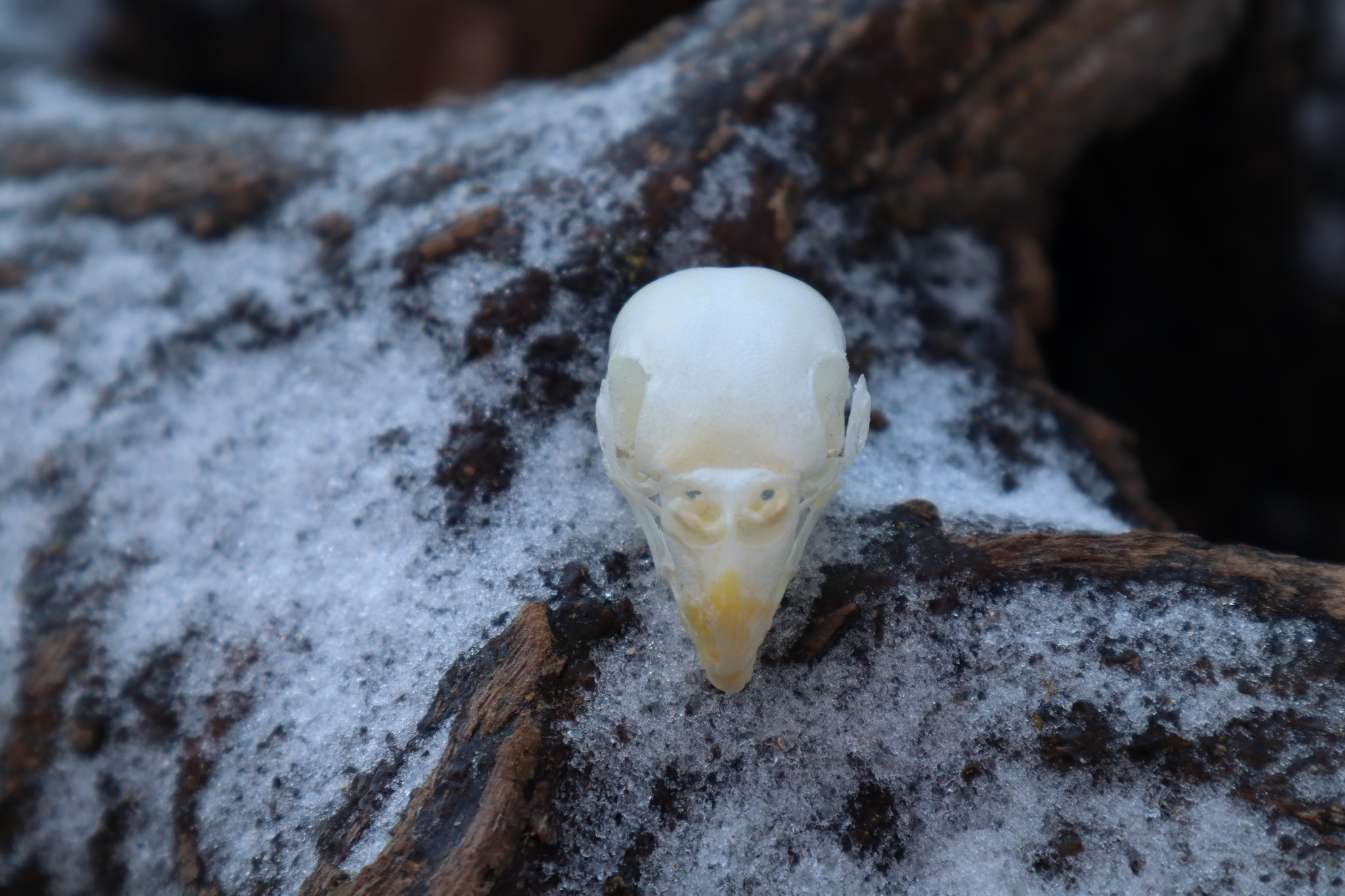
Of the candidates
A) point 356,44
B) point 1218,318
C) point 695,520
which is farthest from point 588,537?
point 356,44

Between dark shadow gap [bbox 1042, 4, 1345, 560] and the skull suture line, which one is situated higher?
the skull suture line

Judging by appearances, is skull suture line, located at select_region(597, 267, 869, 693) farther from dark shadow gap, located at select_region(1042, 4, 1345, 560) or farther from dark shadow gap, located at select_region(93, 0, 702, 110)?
dark shadow gap, located at select_region(93, 0, 702, 110)

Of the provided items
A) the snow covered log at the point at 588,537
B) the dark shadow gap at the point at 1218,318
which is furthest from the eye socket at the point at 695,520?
the dark shadow gap at the point at 1218,318

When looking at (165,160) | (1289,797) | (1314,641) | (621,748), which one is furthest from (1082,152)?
(165,160)

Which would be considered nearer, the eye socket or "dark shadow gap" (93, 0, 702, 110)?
the eye socket

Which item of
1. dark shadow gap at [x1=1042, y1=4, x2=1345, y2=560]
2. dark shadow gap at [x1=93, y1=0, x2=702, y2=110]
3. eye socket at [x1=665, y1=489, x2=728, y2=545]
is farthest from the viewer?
dark shadow gap at [x1=93, y1=0, x2=702, y2=110]

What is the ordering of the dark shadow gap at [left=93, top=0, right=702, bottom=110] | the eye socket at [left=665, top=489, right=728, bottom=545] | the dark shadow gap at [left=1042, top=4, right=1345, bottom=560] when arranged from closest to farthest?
1. the eye socket at [left=665, top=489, right=728, bottom=545]
2. the dark shadow gap at [left=1042, top=4, right=1345, bottom=560]
3. the dark shadow gap at [left=93, top=0, right=702, bottom=110]

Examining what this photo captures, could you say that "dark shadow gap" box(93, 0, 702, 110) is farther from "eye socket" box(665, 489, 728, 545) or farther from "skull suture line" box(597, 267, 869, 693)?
"eye socket" box(665, 489, 728, 545)

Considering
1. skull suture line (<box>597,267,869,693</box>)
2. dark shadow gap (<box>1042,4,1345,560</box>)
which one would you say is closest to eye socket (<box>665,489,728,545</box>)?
skull suture line (<box>597,267,869,693</box>)
